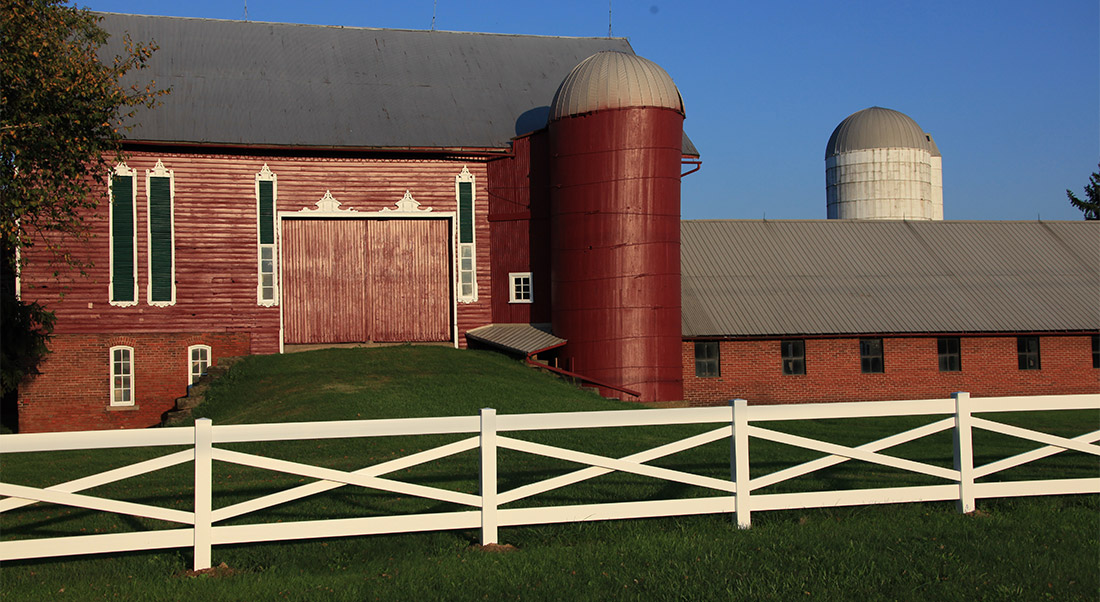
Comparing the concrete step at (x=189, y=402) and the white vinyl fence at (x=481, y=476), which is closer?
the white vinyl fence at (x=481, y=476)

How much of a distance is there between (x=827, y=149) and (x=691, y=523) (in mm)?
38972

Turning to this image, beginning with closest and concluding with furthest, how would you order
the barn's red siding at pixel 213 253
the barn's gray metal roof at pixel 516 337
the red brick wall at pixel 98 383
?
the red brick wall at pixel 98 383 < the barn's red siding at pixel 213 253 < the barn's gray metal roof at pixel 516 337

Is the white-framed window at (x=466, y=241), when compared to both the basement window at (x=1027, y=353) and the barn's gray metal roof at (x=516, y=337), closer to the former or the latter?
the barn's gray metal roof at (x=516, y=337)

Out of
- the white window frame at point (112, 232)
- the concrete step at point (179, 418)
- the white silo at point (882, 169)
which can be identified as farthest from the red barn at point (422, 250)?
the white silo at point (882, 169)

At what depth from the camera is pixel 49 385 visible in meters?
24.9

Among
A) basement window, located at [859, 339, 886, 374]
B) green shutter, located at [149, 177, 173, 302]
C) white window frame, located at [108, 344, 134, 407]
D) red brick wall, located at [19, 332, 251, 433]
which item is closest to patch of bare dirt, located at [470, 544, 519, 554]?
red brick wall, located at [19, 332, 251, 433]

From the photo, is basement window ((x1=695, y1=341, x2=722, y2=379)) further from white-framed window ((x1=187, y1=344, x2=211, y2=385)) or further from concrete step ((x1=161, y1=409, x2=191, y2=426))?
concrete step ((x1=161, y1=409, x2=191, y2=426))

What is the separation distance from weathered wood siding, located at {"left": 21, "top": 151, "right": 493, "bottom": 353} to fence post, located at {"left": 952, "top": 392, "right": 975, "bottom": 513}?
1933cm

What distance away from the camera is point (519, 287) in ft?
92.3

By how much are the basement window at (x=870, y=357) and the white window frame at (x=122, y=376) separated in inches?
845

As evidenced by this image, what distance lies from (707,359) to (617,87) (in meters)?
8.68

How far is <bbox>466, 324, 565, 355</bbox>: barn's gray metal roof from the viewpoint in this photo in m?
25.9

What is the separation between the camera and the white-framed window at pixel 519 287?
91.9 ft

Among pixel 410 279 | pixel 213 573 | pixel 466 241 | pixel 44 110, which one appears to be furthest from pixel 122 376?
pixel 213 573
